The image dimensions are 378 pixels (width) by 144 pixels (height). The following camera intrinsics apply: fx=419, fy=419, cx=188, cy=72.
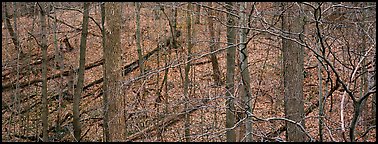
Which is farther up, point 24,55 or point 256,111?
point 24,55

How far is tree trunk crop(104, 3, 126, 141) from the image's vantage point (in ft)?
19.5

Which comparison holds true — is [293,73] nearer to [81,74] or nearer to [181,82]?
[81,74]

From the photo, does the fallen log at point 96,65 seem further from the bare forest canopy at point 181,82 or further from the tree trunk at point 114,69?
the tree trunk at point 114,69

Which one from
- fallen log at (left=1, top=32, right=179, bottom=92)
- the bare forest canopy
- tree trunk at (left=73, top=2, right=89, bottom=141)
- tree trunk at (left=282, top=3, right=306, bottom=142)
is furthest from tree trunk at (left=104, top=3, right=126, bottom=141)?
fallen log at (left=1, top=32, right=179, bottom=92)

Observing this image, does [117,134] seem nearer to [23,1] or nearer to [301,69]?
[301,69]

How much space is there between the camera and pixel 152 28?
62.9 feet

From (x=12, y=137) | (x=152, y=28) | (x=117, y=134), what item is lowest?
(x=12, y=137)

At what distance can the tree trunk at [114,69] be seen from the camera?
5949 millimetres

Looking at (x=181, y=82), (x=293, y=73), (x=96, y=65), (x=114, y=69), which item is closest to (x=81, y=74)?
(x=181, y=82)

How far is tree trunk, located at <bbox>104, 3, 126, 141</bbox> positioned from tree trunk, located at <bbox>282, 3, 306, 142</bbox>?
249 cm

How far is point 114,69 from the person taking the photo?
598 centimetres

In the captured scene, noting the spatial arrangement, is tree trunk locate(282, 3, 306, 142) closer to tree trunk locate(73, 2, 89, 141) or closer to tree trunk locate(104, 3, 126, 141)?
tree trunk locate(104, 3, 126, 141)

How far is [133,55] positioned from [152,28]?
232 cm

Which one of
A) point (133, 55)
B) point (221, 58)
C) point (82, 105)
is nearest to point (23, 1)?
point (133, 55)
